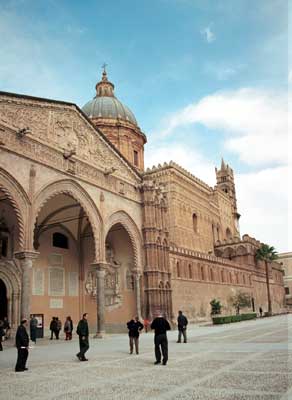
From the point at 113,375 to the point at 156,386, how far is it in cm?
159

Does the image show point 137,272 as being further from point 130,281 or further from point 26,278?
point 26,278

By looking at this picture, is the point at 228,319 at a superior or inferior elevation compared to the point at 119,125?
inferior

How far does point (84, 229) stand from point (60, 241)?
1.81 m

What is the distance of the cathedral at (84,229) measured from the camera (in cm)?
1705

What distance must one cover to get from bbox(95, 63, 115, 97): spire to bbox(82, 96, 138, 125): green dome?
174cm

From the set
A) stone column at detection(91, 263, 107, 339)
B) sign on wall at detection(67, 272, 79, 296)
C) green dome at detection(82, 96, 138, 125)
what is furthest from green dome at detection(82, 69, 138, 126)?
stone column at detection(91, 263, 107, 339)

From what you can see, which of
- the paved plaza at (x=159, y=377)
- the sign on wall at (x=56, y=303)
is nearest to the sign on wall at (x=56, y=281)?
the sign on wall at (x=56, y=303)

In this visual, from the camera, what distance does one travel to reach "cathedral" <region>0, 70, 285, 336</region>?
55.9ft

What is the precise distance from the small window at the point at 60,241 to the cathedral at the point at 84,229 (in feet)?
0.24

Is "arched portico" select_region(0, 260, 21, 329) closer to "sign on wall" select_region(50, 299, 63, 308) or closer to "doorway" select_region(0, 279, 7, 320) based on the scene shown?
"doorway" select_region(0, 279, 7, 320)

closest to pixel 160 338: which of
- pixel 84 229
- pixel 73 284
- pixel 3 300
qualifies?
pixel 3 300

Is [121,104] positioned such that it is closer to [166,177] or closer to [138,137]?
[138,137]

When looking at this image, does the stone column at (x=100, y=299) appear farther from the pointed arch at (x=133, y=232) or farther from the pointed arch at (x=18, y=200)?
the pointed arch at (x=18, y=200)

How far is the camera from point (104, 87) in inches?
1695
